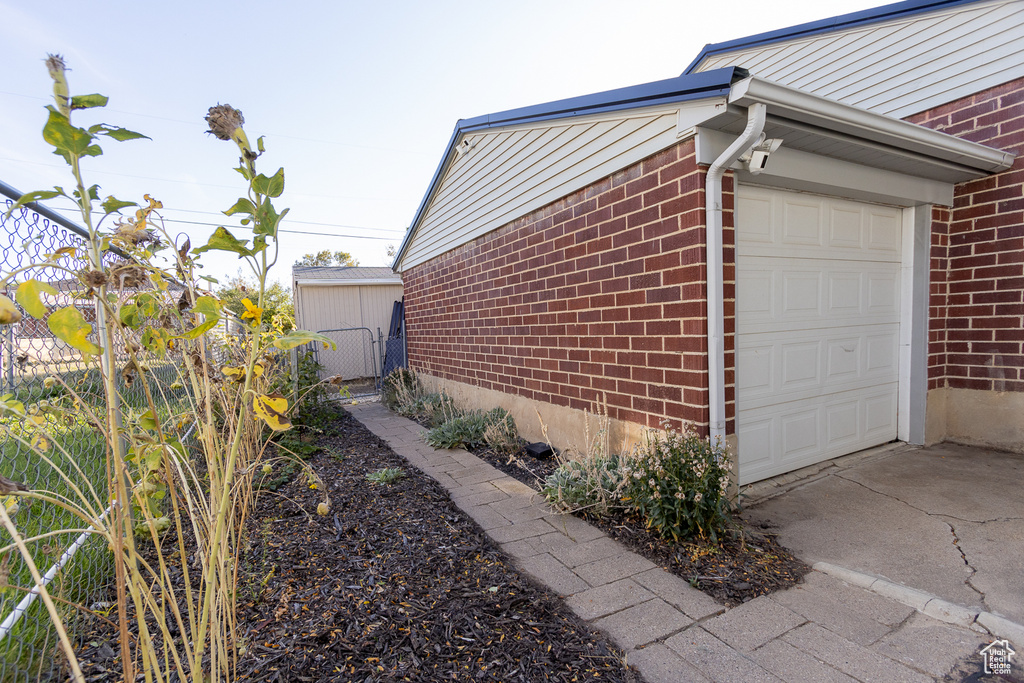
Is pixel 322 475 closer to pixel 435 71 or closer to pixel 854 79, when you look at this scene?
pixel 854 79

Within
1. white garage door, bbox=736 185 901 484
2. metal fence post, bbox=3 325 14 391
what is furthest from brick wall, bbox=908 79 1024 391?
metal fence post, bbox=3 325 14 391

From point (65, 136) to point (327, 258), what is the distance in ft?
137

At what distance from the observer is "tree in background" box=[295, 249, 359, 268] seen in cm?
3906

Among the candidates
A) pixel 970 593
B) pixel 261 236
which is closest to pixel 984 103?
pixel 970 593

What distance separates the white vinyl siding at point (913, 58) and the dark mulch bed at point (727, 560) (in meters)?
4.38

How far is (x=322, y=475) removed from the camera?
13.3 ft

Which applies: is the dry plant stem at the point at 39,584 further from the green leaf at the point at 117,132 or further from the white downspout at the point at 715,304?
the white downspout at the point at 715,304

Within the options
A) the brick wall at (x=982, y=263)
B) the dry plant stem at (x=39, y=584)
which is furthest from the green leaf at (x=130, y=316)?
the brick wall at (x=982, y=263)

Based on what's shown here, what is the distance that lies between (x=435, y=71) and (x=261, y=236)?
460 inches

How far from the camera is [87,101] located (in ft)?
3.54

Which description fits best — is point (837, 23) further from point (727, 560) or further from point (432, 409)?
point (432, 409)

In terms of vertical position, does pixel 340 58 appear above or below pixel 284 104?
above

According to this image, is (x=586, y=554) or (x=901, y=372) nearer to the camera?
(x=586, y=554)

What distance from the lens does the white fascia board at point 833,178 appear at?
2986mm
